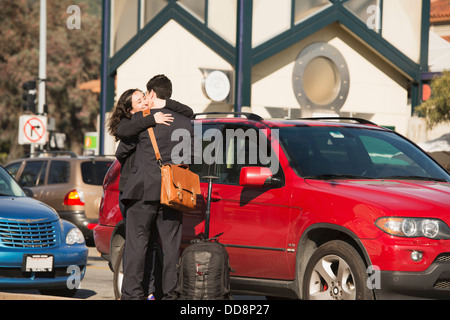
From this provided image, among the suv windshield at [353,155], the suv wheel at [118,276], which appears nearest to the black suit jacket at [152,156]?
the suv windshield at [353,155]

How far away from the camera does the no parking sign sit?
80.3 feet

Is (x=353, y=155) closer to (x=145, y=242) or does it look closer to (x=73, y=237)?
(x=145, y=242)

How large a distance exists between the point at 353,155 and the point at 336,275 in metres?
1.47

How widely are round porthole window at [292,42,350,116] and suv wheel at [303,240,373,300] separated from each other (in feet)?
76.3

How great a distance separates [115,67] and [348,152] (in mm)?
26112

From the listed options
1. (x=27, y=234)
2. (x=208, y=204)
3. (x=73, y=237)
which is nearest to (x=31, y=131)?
(x=73, y=237)

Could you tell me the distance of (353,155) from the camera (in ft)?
25.8

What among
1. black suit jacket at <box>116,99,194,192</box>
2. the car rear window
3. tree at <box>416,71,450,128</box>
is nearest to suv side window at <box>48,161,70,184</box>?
the car rear window

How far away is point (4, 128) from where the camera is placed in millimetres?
55656

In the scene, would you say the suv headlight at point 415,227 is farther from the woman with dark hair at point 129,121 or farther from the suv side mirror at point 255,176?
the woman with dark hair at point 129,121

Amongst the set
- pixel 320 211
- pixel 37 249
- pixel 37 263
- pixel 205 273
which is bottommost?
pixel 37 263

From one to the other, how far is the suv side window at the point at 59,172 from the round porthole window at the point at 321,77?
50.4 ft

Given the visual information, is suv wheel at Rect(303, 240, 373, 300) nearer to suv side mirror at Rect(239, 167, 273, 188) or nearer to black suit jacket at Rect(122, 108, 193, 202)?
suv side mirror at Rect(239, 167, 273, 188)
